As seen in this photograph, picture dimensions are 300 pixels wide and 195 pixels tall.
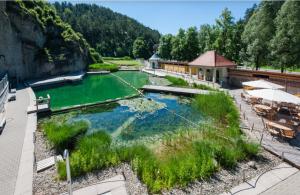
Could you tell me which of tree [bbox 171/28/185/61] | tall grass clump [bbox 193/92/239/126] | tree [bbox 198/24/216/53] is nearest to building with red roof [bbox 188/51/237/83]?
tall grass clump [bbox 193/92/239/126]

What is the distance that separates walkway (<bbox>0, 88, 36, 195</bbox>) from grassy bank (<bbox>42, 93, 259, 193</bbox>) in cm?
135

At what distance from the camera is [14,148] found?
355 inches

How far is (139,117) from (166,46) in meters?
37.0

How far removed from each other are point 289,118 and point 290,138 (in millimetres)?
3223

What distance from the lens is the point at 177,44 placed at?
42531 millimetres

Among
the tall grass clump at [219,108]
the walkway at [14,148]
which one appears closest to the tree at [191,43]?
the tall grass clump at [219,108]

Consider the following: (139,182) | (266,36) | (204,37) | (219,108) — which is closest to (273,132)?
(219,108)

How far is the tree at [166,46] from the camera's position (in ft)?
159

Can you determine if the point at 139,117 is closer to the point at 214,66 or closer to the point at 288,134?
the point at 288,134

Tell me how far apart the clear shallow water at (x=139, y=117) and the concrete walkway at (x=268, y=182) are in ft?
17.8

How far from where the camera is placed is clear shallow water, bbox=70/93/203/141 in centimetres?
1218

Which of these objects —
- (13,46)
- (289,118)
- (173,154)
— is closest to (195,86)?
(289,118)

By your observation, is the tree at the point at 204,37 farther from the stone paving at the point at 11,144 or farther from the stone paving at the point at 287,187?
the stone paving at the point at 287,187

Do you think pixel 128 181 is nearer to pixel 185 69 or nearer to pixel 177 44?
pixel 185 69
